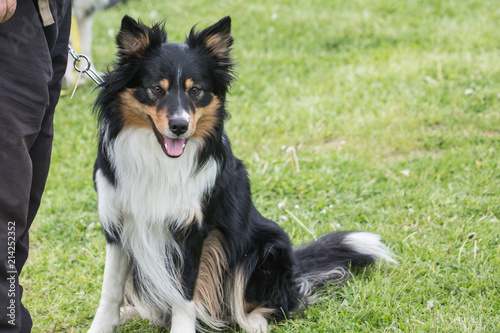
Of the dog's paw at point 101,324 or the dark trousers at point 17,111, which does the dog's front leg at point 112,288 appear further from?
the dark trousers at point 17,111

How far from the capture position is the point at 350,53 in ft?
23.3

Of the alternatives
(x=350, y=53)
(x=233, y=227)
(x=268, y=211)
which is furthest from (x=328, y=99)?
(x=233, y=227)

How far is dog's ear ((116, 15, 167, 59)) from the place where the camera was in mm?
2732

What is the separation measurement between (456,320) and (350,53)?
4735 millimetres

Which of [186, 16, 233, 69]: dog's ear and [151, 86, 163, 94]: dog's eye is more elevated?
[186, 16, 233, 69]: dog's ear

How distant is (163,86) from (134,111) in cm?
19

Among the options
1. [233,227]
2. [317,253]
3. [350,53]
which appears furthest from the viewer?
[350,53]

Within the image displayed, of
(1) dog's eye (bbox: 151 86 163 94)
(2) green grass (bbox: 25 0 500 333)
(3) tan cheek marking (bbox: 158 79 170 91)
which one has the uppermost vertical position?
(3) tan cheek marking (bbox: 158 79 170 91)

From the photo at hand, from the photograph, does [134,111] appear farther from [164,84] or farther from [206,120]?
[206,120]

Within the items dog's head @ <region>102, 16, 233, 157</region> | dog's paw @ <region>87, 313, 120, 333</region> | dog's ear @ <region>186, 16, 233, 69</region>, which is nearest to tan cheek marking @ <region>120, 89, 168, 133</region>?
dog's head @ <region>102, 16, 233, 157</region>

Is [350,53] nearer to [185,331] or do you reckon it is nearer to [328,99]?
[328,99]

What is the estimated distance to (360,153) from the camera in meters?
5.04

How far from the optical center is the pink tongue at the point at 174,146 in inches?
107

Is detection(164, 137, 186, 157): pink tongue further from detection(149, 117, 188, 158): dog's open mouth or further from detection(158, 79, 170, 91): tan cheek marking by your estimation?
detection(158, 79, 170, 91): tan cheek marking
